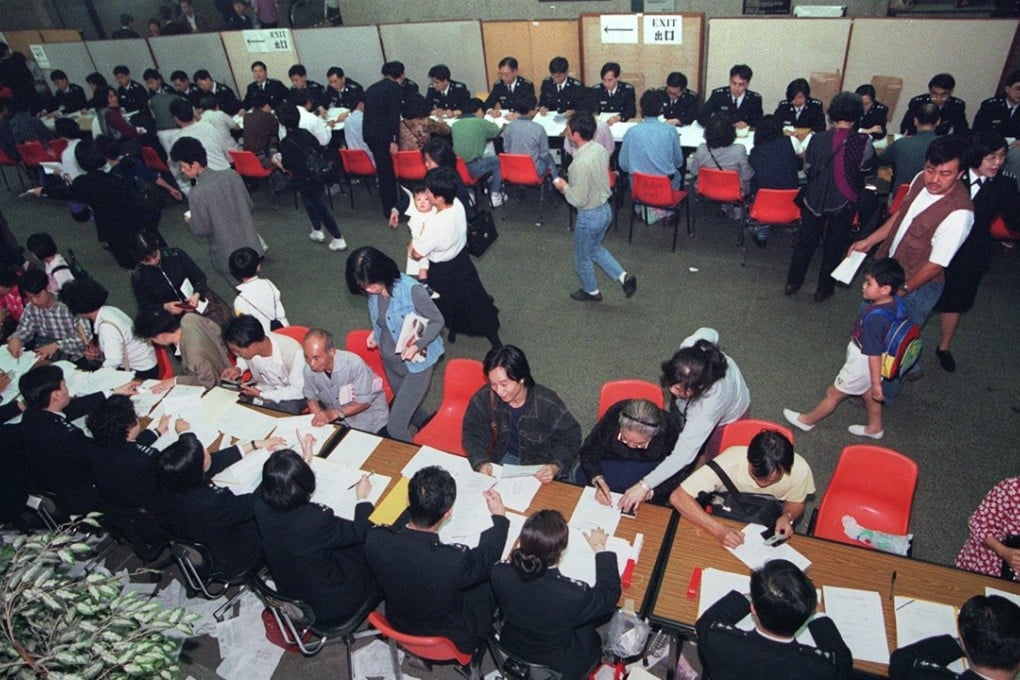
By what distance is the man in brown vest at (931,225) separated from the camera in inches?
146

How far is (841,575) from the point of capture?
2.60 meters

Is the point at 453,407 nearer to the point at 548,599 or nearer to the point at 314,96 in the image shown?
the point at 548,599

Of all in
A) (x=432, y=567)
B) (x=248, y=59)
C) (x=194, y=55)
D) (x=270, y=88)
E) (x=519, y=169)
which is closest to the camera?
(x=432, y=567)

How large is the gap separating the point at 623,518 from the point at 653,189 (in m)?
3.90

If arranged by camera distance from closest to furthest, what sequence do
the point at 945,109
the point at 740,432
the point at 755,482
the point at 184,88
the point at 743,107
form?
the point at 755,482 → the point at 740,432 → the point at 945,109 → the point at 743,107 → the point at 184,88

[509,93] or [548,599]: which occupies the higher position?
[509,93]

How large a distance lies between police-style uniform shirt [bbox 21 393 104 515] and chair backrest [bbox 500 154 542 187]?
4.63m

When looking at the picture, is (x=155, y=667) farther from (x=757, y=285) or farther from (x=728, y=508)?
(x=757, y=285)

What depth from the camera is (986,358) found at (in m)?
4.79

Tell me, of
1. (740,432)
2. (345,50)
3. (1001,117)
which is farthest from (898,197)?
(345,50)

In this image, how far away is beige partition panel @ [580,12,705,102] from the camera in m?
8.18

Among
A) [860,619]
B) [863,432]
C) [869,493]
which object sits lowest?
[863,432]

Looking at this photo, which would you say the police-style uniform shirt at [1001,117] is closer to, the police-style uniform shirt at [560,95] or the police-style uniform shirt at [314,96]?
the police-style uniform shirt at [560,95]

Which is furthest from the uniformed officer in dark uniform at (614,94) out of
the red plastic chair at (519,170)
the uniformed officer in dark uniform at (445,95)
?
the uniformed officer in dark uniform at (445,95)
